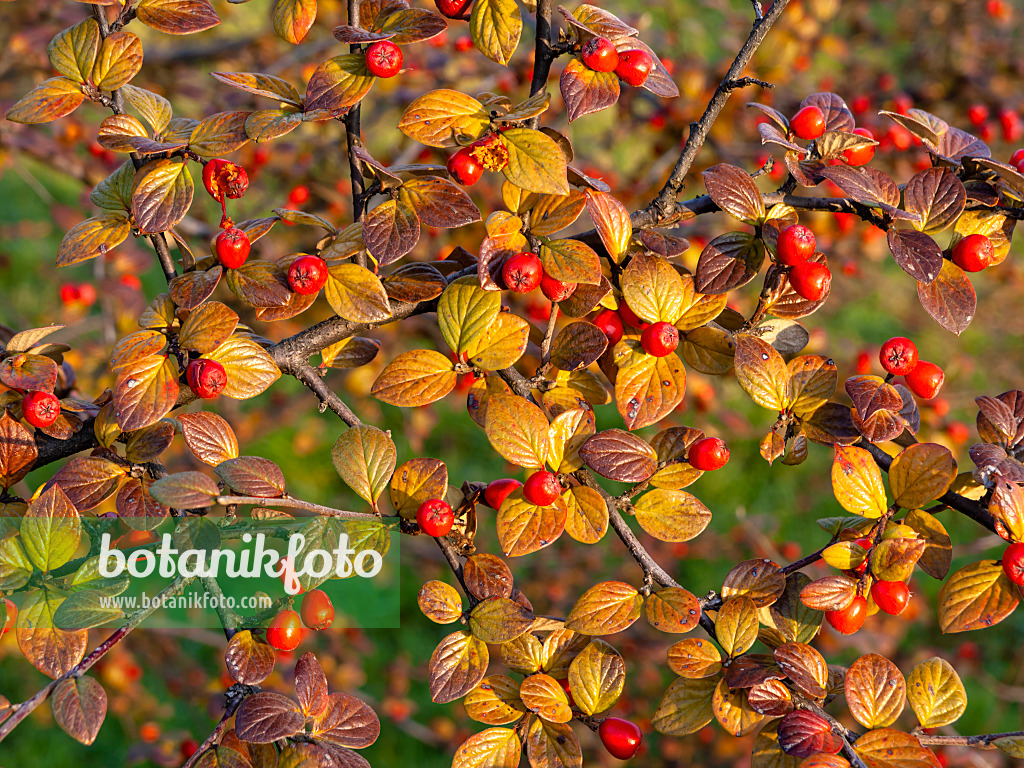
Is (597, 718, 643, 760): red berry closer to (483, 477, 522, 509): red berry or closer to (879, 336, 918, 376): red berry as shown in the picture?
(483, 477, 522, 509): red berry

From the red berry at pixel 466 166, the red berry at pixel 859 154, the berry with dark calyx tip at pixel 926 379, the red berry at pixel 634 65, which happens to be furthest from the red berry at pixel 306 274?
the berry with dark calyx tip at pixel 926 379

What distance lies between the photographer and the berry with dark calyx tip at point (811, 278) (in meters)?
0.99

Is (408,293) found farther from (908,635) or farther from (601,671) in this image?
(908,635)

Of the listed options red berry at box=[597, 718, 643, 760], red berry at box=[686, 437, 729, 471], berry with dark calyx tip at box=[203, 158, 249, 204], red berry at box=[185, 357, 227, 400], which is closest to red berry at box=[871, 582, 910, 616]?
red berry at box=[686, 437, 729, 471]

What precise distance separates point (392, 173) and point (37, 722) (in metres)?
2.80

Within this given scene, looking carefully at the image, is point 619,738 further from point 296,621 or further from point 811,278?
point 811,278

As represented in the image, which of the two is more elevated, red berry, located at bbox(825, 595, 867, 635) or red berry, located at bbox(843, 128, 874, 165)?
red berry, located at bbox(843, 128, 874, 165)

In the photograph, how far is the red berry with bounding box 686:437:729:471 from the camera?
99 centimetres

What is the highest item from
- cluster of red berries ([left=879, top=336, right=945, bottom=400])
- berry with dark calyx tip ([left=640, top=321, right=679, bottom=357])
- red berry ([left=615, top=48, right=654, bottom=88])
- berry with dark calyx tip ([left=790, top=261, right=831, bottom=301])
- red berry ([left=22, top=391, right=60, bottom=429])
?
red berry ([left=615, top=48, right=654, bottom=88])

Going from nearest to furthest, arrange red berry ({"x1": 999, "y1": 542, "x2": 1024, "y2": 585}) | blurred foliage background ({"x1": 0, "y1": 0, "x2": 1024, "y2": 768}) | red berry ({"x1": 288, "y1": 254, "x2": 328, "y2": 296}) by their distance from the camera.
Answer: red berry ({"x1": 999, "y1": 542, "x2": 1024, "y2": 585}), red berry ({"x1": 288, "y1": 254, "x2": 328, "y2": 296}), blurred foliage background ({"x1": 0, "y1": 0, "x2": 1024, "y2": 768})

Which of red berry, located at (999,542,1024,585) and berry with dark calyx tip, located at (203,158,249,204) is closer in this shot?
red berry, located at (999,542,1024,585)

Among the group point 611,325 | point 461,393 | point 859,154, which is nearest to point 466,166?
point 611,325

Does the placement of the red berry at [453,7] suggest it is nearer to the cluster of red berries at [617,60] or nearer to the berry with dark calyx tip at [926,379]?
the cluster of red berries at [617,60]

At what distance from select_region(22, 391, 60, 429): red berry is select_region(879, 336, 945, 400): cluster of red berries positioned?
1105 millimetres
